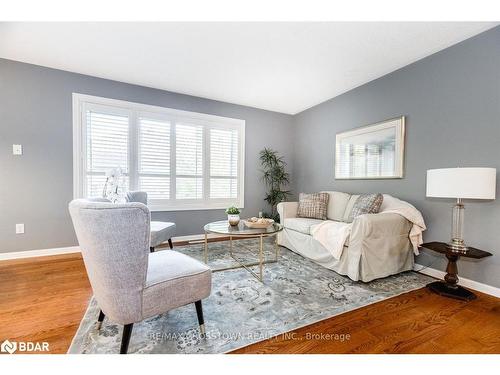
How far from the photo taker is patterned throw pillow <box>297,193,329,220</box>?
131 inches

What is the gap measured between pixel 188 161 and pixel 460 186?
3484 mm

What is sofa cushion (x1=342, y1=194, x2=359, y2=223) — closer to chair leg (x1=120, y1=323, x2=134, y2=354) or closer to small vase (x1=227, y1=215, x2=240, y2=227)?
small vase (x1=227, y1=215, x2=240, y2=227)

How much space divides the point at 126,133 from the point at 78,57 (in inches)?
41.1

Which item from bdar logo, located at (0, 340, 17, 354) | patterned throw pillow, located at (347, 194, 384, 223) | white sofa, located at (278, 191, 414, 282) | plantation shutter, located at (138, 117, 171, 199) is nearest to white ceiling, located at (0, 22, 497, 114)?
plantation shutter, located at (138, 117, 171, 199)

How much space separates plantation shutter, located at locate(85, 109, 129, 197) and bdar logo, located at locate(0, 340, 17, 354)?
7.16ft

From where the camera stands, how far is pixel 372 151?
3.14 meters

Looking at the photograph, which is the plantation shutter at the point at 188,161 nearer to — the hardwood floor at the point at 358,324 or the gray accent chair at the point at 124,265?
the hardwood floor at the point at 358,324

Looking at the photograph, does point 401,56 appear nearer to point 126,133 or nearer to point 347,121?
point 347,121

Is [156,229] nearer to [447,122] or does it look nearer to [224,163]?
[224,163]

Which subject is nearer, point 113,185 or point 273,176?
point 113,185

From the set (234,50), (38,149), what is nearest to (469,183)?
(234,50)

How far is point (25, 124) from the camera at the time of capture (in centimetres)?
283

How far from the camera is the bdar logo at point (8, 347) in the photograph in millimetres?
1284

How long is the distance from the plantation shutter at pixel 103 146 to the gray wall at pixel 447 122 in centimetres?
358
